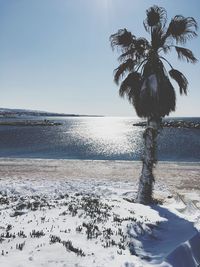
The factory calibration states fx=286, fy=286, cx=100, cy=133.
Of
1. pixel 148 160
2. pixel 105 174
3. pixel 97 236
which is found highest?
pixel 148 160

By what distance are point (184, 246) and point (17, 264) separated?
3701 mm

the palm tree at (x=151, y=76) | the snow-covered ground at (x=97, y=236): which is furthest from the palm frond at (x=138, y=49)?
the snow-covered ground at (x=97, y=236)

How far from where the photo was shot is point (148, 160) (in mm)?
12281

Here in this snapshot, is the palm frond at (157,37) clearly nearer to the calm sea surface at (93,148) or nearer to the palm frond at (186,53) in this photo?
the palm frond at (186,53)

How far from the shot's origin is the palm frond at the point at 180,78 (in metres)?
12.1

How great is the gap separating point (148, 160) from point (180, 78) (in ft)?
12.3

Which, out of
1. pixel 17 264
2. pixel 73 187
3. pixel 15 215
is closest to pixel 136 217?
pixel 15 215

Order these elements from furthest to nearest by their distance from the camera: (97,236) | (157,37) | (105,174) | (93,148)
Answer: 1. (93,148)
2. (105,174)
3. (157,37)
4. (97,236)

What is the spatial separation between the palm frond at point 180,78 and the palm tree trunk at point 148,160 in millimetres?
1717

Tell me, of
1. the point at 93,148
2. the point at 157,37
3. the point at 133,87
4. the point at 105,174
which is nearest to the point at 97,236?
the point at 133,87

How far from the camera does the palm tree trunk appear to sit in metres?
12.1

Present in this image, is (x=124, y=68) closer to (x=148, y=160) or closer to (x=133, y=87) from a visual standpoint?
(x=133, y=87)

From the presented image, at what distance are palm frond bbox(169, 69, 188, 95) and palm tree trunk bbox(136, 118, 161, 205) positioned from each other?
1717 mm

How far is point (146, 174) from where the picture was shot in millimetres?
12383
